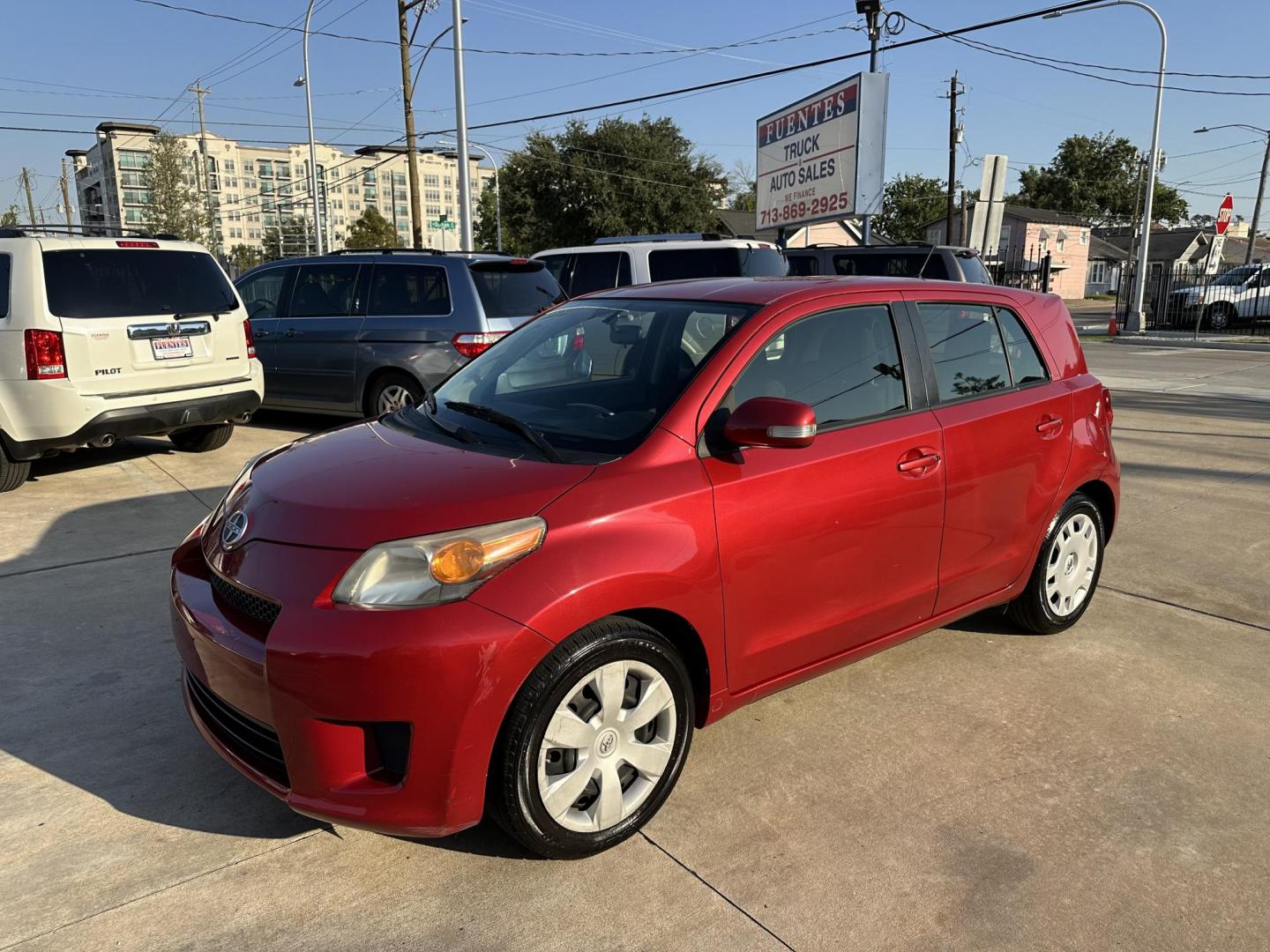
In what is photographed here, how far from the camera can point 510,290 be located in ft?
28.5

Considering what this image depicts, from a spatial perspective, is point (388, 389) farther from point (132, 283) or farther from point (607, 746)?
point (607, 746)

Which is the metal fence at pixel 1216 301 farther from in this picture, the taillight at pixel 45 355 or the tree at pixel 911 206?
the tree at pixel 911 206

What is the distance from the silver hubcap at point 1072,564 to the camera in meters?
4.20

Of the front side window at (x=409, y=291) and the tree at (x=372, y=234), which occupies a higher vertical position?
the tree at (x=372, y=234)

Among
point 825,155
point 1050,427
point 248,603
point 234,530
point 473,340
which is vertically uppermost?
point 825,155

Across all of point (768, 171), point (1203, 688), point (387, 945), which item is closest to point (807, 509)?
point (387, 945)

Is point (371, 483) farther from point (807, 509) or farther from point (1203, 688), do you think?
point (1203, 688)

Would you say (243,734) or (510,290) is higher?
(510,290)

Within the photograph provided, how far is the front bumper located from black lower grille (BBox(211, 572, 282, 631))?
0.03 meters

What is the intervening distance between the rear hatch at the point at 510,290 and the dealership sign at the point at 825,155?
30.4 ft

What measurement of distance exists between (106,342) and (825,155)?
1390 cm

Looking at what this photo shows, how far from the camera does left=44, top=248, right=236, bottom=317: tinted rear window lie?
6.45 m

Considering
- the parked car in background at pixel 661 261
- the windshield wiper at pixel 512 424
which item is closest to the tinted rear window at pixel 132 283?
the parked car in background at pixel 661 261

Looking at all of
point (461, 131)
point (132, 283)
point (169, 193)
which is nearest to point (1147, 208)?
point (461, 131)
